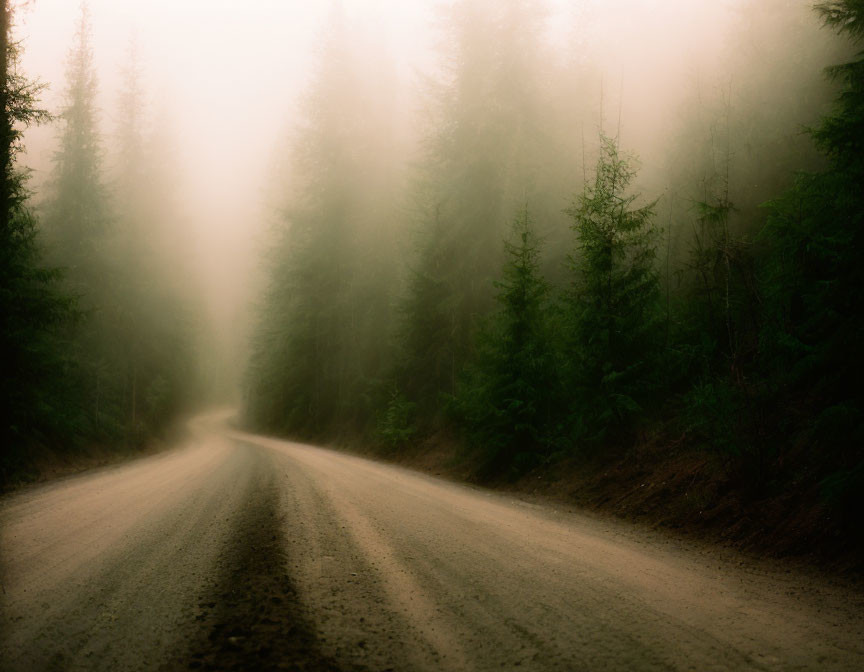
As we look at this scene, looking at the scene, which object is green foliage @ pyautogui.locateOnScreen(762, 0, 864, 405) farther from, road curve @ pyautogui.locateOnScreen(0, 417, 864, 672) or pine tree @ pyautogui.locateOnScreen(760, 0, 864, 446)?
road curve @ pyautogui.locateOnScreen(0, 417, 864, 672)

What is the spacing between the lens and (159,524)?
6602 mm

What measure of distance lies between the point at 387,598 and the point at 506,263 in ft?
36.1

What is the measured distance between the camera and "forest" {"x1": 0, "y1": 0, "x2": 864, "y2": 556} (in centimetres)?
730

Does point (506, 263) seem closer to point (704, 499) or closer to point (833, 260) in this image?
point (704, 499)

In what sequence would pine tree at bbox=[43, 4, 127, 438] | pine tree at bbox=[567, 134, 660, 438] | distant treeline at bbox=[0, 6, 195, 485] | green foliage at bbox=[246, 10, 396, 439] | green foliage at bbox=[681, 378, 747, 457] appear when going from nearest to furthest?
green foliage at bbox=[681, 378, 747, 457] < pine tree at bbox=[567, 134, 660, 438] < distant treeline at bbox=[0, 6, 195, 485] < pine tree at bbox=[43, 4, 127, 438] < green foliage at bbox=[246, 10, 396, 439]

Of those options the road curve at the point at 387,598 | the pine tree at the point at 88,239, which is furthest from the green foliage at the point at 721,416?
the pine tree at the point at 88,239

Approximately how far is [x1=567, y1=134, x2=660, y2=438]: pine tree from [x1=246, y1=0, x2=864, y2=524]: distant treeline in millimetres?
43

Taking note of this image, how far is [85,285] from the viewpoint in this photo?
22.0m

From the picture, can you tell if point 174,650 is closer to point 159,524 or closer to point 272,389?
point 159,524

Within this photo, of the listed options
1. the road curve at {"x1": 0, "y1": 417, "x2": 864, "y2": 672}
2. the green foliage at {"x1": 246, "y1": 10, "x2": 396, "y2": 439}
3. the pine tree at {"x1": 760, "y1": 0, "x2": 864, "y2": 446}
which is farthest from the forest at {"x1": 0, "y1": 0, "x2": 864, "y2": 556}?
the road curve at {"x1": 0, "y1": 417, "x2": 864, "y2": 672}

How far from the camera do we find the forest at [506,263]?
7297 millimetres

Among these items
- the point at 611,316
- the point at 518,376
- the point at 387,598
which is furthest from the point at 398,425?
Result: the point at 387,598

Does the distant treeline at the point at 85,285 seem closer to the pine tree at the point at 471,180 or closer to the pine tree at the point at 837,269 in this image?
the pine tree at the point at 471,180

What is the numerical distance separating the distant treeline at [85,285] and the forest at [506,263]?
105mm
